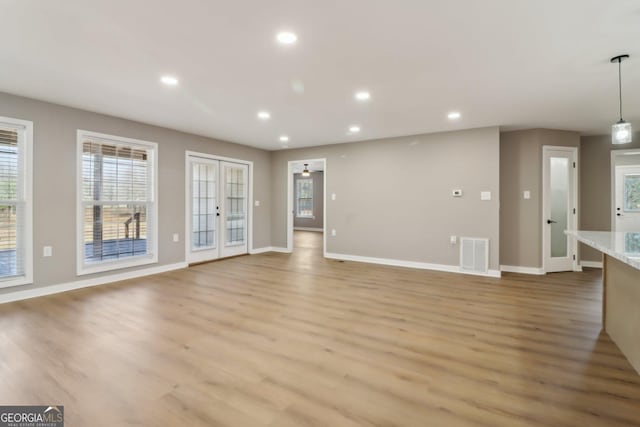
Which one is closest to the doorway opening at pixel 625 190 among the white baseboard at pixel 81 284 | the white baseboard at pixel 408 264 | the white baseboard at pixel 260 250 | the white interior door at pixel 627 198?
the white interior door at pixel 627 198

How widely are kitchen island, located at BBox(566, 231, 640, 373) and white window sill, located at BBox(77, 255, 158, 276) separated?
5876 millimetres

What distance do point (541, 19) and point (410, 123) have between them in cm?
286

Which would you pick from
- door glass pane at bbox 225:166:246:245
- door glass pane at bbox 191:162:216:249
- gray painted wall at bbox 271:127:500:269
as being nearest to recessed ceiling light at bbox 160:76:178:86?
door glass pane at bbox 191:162:216:249

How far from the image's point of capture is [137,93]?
3.78 meters

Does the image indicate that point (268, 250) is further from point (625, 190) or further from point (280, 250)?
point (625, 190)

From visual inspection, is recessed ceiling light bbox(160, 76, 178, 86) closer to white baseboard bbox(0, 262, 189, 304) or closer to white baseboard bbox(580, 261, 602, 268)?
white baseboard bbox(0, 262, 189, 304)

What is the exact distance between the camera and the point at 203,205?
634 cm

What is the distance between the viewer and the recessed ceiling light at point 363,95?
3.73 m

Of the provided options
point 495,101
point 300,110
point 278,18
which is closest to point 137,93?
point 300,110

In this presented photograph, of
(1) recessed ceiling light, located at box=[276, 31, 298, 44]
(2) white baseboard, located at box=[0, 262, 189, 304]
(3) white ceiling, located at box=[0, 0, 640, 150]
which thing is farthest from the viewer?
(2) white baseboard, located at box=[0, 262, 189, 304]

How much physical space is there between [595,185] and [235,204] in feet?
24.6

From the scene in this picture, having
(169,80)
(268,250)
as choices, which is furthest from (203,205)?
(169,80)

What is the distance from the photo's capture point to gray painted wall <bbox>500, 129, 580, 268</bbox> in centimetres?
555

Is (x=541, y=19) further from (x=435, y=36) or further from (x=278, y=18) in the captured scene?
(x=278, y=18)
